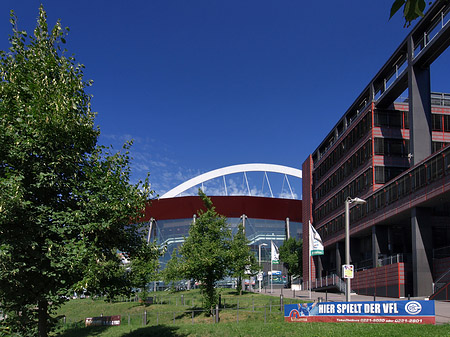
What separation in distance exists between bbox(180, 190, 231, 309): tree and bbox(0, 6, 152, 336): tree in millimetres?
20712

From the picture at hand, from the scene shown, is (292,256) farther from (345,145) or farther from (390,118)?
(390,118)

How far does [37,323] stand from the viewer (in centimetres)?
1454

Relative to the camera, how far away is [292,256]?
81.8 m

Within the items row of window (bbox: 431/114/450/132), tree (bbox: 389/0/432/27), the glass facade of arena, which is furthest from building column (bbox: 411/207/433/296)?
the glass facade of arena

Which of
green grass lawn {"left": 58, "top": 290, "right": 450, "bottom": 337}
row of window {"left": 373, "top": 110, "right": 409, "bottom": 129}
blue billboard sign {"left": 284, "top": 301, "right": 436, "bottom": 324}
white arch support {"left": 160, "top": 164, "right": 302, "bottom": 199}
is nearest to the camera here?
green grass lawn {"left": 58, "top": 290, "right": 450, "bottom": 337}

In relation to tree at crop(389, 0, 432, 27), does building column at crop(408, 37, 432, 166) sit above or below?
above

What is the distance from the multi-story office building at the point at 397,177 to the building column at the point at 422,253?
0.28 feet

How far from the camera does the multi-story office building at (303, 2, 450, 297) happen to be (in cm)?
4000

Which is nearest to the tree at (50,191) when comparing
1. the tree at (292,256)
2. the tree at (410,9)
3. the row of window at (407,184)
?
the tree at (410,9)

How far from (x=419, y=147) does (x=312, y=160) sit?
37525 mm

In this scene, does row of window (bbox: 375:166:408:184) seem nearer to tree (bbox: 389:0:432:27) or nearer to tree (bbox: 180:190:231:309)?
tree (bbox: 180:190:231:309)

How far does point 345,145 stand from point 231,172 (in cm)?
4949

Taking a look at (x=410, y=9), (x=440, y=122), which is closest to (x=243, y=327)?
(x=410, y=9)

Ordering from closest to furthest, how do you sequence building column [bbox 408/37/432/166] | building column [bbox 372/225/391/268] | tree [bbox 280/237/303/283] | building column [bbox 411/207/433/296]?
1. building column [bbox 411/207/433/296]
2. building column [bbox 408/37/432/166]
3. building column [bbox 372/225/391/268]
4. tree [bbox 280/237/303/283]
